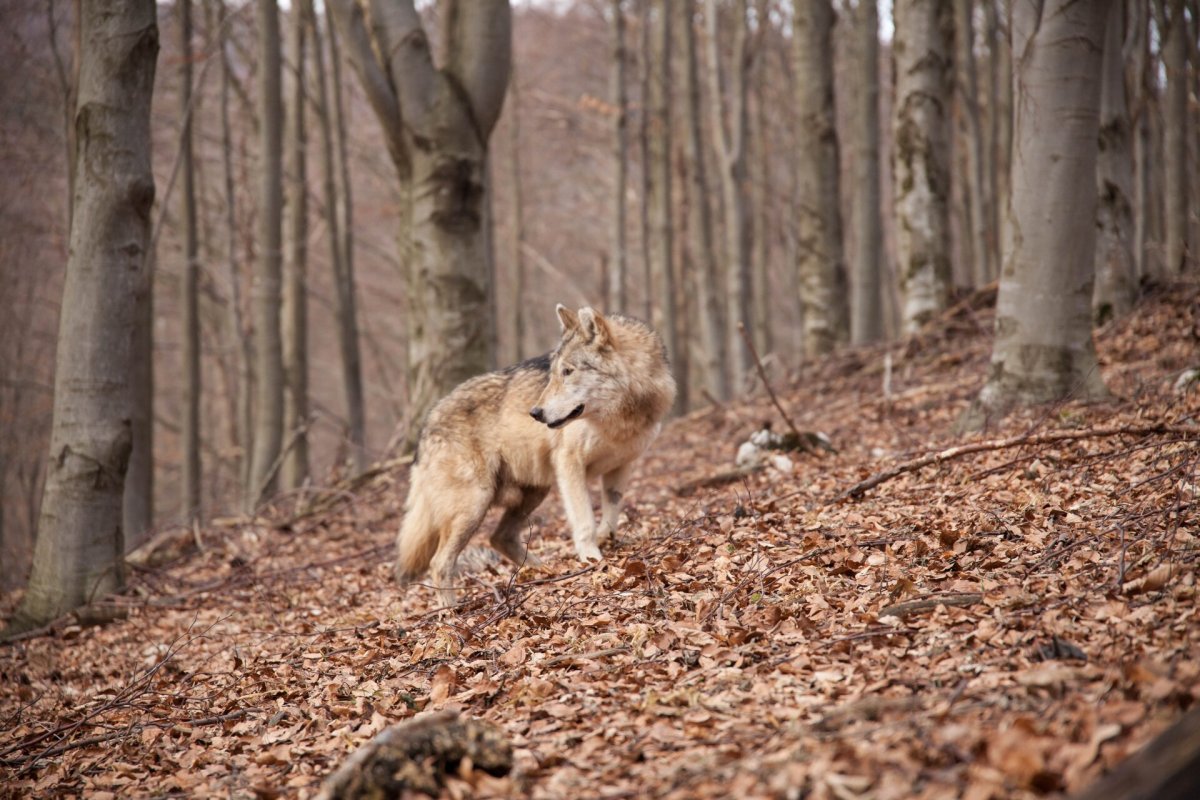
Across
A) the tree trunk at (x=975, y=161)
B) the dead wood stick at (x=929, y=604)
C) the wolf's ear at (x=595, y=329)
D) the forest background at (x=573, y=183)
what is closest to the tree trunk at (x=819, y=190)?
the forest background at (x=573, y=183)

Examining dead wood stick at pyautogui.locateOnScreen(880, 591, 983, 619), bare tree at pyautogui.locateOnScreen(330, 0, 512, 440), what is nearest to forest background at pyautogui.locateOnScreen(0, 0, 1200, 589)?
bare tree at pyautogui.locateOnScreen(330, 0, 512, 440)

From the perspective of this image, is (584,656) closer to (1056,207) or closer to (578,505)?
(578,505)

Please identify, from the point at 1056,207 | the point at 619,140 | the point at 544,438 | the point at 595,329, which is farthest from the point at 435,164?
the point at 619,140

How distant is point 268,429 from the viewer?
14.2 m

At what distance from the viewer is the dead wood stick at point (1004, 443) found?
6.16 m

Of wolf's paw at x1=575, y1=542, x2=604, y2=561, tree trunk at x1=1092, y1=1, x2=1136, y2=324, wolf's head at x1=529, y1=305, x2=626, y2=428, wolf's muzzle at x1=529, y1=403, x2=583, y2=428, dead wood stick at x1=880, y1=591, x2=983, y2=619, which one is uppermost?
tree trunk at x1=1092, y1=1, x2=1136, y2=324

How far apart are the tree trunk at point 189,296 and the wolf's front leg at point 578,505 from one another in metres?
9.89

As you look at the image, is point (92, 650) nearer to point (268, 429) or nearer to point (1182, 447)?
point (268, 429)

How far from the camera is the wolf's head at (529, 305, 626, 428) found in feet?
21.9

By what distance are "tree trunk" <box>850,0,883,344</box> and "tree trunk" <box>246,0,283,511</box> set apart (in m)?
9.12

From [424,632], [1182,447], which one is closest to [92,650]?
[424,632]

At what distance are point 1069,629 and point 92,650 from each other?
280 inches

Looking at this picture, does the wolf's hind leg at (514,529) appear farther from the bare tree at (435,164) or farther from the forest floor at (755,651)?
the bare tree at (435,164)

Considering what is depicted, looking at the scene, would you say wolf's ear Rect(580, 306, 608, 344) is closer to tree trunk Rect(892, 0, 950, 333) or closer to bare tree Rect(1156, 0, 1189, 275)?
tree trunk Rect(892, 0, 950, 333)
